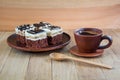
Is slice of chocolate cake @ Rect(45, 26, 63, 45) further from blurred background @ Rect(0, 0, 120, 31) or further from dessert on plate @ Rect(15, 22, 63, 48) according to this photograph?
blurred background @ Rect(0, 0, 120, 31)

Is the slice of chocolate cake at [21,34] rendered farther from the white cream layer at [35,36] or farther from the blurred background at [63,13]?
the blurred background at [63,13]

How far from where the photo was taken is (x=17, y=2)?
126 centimetres

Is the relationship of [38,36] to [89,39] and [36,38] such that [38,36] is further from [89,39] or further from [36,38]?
[89,39]

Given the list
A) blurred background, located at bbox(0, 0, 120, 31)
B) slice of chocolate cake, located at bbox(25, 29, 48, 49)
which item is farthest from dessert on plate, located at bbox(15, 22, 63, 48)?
blurred background, located at bbox(0, 0, 120, 31)

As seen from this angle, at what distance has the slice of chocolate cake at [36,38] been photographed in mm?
870

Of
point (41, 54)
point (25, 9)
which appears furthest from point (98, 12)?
point (41, 54)

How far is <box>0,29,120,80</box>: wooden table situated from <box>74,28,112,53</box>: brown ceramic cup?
0.04 metres

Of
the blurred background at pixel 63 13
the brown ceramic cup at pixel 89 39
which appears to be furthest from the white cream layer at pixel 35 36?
the blurred background at pixel 63 13

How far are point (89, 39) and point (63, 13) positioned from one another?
1.57 feet

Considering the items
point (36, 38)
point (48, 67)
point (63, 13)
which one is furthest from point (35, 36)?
point (63, 13)

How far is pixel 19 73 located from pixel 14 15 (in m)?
0.60

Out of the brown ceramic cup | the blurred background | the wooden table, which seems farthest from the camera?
the blurred background

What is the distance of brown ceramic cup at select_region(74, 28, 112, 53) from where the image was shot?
0.84m

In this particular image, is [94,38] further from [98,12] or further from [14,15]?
[14,15]
